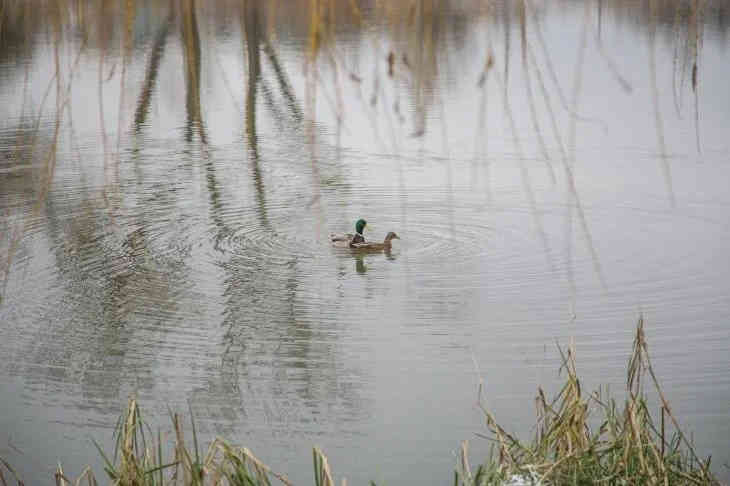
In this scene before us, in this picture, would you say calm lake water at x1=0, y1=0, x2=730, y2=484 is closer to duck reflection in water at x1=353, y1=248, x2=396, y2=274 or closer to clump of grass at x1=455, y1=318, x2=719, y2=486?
duck reflection in water at x1=353, y1=248, x2=396, y2=274

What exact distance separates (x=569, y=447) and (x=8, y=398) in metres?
3.14

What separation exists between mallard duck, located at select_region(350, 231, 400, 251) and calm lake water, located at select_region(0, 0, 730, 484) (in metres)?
0.08

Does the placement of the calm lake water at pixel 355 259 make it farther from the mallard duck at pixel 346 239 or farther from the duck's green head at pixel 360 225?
the duck's green head at pixel 360 225

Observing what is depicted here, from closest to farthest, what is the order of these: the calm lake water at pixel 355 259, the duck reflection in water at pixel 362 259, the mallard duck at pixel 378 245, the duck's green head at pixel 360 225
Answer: the calm lake water at pixel 355 259 < the duck reflection in water at pixel 362 259 < the mallard duck at pixel 378 245 < the duck's green head at pixel 360 225

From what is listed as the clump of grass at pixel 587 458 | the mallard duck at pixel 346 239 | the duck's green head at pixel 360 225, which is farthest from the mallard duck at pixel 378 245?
→ the clump of grass at pixel 587 458

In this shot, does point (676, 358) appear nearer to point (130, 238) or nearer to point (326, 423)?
point (326, 423)

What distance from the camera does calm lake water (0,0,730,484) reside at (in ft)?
8.40

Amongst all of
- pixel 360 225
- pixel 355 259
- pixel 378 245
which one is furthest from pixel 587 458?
pixel 360 225

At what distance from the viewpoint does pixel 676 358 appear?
5.62 m

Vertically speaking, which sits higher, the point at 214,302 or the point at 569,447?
the point at 569,447

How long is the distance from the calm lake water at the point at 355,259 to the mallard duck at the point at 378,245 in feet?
0.25

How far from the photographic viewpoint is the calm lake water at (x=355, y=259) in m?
2.56

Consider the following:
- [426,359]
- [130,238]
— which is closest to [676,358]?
[426,359]

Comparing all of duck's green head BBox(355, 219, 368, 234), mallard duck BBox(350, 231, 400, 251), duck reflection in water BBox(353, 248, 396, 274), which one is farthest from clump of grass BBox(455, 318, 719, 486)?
duck's green head BBox(355, 219, 368, 234)
